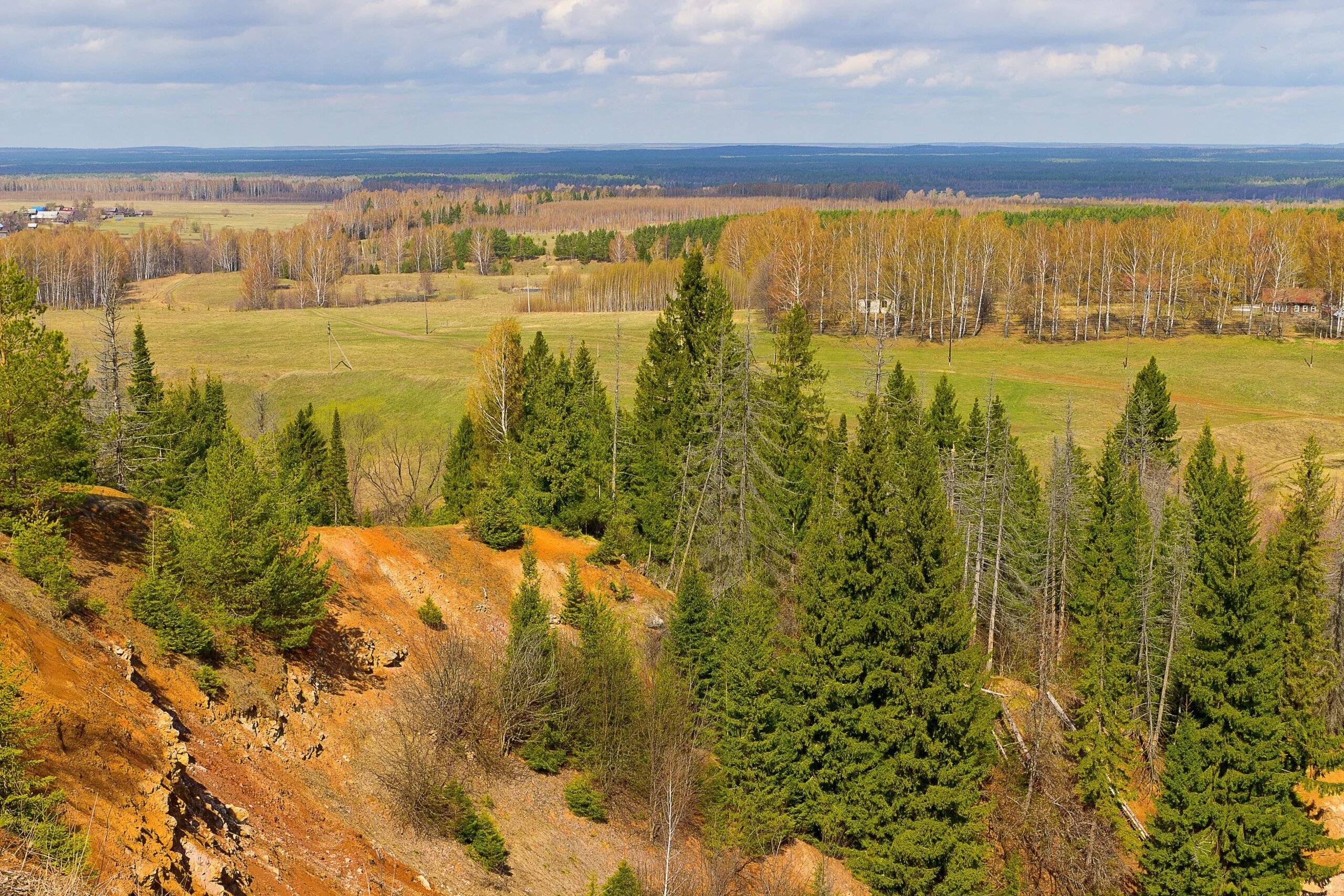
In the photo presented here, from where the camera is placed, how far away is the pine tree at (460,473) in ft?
192

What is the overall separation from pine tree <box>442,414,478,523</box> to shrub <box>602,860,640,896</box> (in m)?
31.7

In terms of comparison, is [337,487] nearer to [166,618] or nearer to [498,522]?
[498,522]

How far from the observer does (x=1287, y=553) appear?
41.7 metres

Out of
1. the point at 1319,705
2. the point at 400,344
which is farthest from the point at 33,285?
the point at 400,344

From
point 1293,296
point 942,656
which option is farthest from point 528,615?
point 1293,296

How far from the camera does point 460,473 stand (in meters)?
61.1

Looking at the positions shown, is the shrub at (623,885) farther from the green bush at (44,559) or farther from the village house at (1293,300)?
the village house at (1293,300)

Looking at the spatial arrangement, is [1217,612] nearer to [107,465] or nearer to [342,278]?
[107,465]

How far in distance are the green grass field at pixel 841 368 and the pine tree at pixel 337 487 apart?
67.8ft

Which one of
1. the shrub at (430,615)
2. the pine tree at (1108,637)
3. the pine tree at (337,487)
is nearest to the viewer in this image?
the pine tree at (1108,637)

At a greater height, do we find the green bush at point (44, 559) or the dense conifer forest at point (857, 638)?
the green bush at point (44, 559)

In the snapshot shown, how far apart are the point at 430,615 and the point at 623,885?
54.6ft

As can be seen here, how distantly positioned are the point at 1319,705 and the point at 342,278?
17736cm

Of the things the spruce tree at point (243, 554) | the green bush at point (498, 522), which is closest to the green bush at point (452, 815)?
the spruce tree at point (243, 554)
